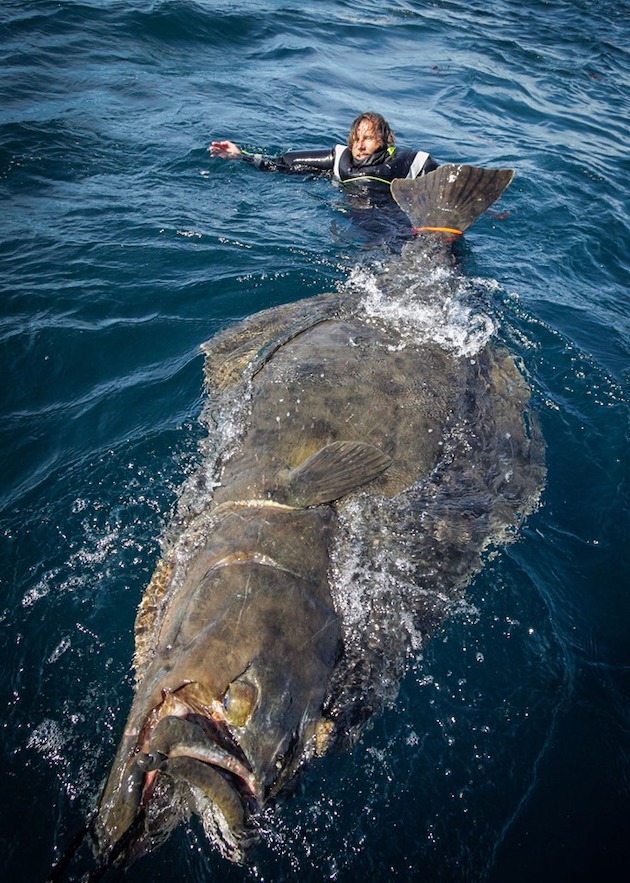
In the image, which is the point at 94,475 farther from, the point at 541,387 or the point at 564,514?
the point at 541,387

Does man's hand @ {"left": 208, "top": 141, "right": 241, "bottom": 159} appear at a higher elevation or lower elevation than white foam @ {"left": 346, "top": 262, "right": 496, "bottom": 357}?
higher

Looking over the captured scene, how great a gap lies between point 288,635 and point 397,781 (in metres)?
1.02

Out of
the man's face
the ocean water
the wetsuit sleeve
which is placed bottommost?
the ocean water

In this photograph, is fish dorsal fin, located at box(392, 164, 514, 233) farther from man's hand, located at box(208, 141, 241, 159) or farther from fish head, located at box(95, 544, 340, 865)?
fish head, located at box(95, 544, 340, 865)

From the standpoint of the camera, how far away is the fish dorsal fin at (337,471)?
305 cm

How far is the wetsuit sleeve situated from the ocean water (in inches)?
6.7

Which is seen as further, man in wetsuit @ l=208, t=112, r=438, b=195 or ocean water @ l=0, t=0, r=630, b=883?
man in wetsuit @ l=208, t=112, r=438, b=195

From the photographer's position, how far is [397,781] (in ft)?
9.39

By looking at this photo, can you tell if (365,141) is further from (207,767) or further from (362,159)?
(207,767)

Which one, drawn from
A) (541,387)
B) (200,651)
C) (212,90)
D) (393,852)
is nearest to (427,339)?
(541,387)

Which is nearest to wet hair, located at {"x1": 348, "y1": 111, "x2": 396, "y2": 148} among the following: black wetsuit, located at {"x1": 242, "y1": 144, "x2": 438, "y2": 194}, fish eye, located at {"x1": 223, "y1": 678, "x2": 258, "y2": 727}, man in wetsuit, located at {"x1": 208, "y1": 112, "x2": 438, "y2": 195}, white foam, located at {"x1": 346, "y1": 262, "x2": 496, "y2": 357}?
man in wetsuit, located at {"x1": 208, "y1": 112, "x2": 438, "y2": 195}

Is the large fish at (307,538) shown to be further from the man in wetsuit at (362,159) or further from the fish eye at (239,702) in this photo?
the man in wetsuit at (362,159)

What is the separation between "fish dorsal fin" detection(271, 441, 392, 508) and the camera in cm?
305

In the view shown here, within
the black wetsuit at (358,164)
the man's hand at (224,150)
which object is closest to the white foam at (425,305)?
the black wetsuit at (358,164)
